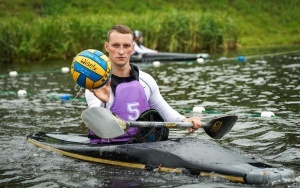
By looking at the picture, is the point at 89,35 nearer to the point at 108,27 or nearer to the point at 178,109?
the point at 108,27

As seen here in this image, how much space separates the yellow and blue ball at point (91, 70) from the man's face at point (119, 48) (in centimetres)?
19

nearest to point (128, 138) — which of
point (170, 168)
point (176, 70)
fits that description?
point (170, 168)

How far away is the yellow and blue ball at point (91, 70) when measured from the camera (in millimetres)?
6328

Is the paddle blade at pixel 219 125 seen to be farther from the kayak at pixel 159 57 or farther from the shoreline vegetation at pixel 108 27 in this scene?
the shoreline vegetation at pixel 108 27

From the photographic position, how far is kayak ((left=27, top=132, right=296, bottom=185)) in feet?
18.2

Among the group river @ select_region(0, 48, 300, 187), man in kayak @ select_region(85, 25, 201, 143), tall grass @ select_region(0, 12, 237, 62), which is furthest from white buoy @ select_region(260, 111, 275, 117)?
tall grass @ select_region(0, 12, 237, 62)

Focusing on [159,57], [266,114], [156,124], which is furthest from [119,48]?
[159,57]

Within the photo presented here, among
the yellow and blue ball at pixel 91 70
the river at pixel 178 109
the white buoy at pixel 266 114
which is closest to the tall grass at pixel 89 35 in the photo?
the river at pixel 178 109

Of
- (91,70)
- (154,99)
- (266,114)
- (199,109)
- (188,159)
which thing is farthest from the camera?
(199,109)

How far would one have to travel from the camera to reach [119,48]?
6.59m

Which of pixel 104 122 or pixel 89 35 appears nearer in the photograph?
pixel 104 122

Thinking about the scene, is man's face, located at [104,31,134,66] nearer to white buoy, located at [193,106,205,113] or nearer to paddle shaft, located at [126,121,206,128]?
paddle shaft, located at [126,121,206,128]

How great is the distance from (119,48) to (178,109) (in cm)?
449

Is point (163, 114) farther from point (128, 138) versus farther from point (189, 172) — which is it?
point (189, 172)
